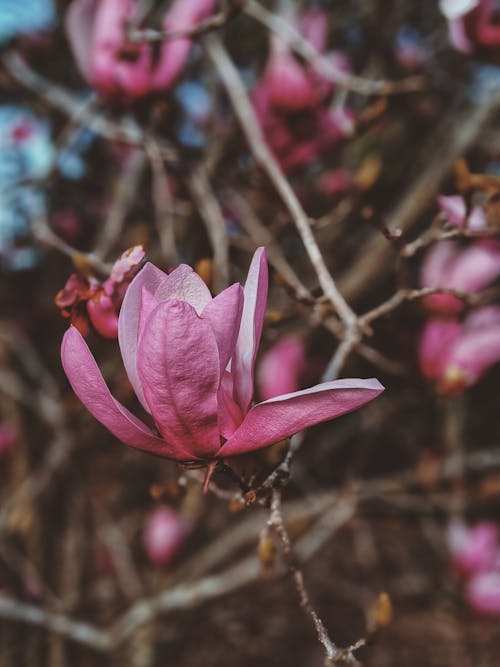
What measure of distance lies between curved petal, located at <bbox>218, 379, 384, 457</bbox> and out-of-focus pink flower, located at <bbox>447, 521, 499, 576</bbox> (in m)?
1.24

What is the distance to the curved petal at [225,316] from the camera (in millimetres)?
377

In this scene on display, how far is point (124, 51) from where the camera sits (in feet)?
2.55

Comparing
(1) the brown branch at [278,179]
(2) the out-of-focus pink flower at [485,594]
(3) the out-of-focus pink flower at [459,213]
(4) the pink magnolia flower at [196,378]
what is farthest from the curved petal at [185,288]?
(2) the out-of-focus pink flower at [485,594]

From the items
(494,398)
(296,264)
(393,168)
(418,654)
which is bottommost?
(418,654)

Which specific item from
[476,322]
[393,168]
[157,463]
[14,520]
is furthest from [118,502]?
[476,322]

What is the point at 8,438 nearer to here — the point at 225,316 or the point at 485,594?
the point at 485,594

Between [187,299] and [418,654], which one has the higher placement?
[187,299]

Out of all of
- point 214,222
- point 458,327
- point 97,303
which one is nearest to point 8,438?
point 214,222

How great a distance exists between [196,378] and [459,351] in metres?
0.57

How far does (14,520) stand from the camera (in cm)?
139

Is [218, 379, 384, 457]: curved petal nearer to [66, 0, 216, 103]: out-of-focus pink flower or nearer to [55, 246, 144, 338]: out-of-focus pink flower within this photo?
[55, 246, 144, 338]: out-of-focus pink flower

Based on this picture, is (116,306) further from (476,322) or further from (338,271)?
(338,271)

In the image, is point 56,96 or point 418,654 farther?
point 418,654

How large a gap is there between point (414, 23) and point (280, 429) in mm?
1879
